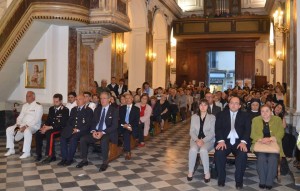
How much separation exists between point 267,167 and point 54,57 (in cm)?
607

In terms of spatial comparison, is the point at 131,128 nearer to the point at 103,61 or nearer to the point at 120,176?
Result: the point at 120,176

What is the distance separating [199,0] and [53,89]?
14866 mm

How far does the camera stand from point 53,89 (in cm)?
883

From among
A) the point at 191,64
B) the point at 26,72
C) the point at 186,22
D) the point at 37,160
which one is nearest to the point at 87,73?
the point at 26,72

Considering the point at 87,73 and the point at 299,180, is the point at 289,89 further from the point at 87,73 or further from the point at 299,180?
the point at 87,73

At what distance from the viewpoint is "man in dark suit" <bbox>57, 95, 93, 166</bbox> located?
20.9 feet

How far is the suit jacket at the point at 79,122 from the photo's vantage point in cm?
653

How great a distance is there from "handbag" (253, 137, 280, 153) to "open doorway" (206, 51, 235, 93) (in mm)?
17486

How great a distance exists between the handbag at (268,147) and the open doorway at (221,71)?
17.5 meters

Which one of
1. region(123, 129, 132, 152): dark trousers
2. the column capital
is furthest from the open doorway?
region(123, 129, 132, 152): dark trousers

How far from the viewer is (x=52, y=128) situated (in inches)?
267

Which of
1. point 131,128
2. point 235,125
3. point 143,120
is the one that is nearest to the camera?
point 235,125

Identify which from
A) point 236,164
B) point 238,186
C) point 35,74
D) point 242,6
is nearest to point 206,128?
point 236,164

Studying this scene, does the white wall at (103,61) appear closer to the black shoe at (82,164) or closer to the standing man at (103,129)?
the standing man at (103,129)
